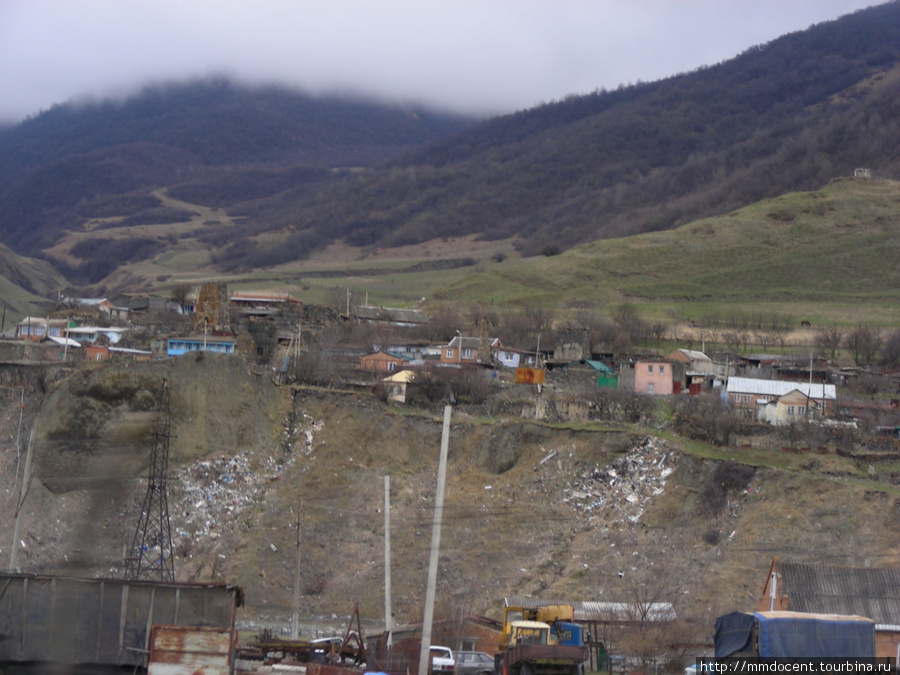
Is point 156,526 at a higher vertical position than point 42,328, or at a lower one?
lower

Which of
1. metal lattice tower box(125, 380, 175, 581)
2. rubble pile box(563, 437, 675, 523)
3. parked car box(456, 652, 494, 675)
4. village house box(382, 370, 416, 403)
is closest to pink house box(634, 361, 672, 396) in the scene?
village house box(382, 370, 416, 403)

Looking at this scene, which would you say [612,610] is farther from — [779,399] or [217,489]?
[779,399]

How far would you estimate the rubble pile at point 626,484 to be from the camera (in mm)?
36469

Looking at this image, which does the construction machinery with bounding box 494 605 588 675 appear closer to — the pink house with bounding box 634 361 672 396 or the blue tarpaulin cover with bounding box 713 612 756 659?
the blue tarpaulin cover with bounding box 713 612 756 659

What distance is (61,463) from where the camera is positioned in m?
36.8

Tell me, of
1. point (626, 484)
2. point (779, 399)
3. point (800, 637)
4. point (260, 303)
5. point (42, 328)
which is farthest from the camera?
point (260, 303)

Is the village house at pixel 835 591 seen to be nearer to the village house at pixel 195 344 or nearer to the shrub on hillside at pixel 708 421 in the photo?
the shrub on hillside at pixel 708 421

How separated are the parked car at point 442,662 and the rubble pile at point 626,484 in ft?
45.7

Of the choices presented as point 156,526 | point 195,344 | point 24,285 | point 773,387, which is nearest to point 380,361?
point 195,344

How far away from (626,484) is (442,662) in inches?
656

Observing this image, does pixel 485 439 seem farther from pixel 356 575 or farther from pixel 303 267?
pixel 303 267

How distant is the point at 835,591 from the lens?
2559cm

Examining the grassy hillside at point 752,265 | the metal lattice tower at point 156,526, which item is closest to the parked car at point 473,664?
the metal lattice tower at point 156,526

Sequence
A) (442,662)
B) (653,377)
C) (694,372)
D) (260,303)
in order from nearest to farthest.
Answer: (442,662) < (653,377) < (694,372) < (260,303)
